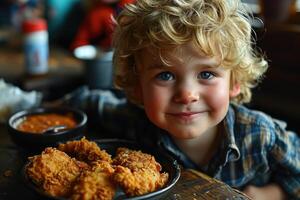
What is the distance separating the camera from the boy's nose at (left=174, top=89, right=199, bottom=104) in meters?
0.86

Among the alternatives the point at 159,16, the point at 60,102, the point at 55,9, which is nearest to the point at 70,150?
the point at 159,16

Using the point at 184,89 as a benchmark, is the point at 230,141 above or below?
below

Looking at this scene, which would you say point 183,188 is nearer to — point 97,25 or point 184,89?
point 184,89

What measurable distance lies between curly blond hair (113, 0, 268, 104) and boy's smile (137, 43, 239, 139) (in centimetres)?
2

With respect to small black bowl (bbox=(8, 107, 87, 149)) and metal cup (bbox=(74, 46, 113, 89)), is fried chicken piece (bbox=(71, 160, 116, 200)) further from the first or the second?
metal cup (bbox=(74, 46, 113, 89))

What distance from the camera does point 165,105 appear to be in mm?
898

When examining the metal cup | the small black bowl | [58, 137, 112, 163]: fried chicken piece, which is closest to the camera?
[58, 137, 112, 163]: fried chicken piece

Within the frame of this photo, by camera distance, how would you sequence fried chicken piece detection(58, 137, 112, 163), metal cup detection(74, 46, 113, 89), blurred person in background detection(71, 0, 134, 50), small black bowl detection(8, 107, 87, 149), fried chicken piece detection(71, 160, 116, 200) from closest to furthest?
fried chicken piece detection(71, 160, 116, 200), fried chicken piece detection(58, 137, 112, 163), small black bowl detection(8, 107, 87, 149), metal cup detection(74, 46, 113, 89), blurred person in background detection(71, 0, 134, 50)

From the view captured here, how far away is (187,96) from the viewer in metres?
0.86

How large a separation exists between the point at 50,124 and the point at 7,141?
0.11 meters

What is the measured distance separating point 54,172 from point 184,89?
30 cm

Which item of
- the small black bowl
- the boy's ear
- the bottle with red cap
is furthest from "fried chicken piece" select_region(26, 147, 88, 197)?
the bottle with red cap

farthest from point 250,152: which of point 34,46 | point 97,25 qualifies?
point 97,25

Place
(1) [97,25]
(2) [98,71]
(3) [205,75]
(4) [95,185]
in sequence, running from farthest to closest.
→ (1) [97,25], (2) [98,71], (3) [205,75], (4) [95,185]
